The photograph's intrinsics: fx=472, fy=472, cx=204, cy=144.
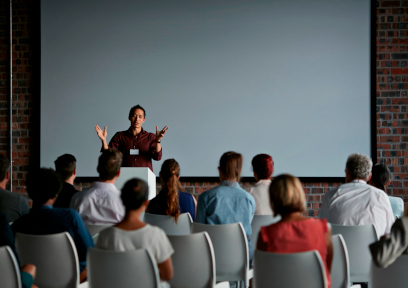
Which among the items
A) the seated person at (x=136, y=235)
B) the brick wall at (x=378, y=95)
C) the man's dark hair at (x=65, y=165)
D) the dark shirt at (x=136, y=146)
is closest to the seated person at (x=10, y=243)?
the seated person at (x=136, y=235)

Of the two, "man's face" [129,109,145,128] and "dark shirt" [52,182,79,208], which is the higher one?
"man's face" [129,109,145,128]

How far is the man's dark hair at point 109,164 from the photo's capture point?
3000 mm

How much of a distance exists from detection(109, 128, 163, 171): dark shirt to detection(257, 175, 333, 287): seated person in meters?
3.25

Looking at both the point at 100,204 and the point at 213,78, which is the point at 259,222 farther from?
the point at 213,78

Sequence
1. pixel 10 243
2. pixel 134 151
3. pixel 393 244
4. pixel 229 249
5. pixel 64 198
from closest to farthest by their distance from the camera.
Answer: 1. pixel 393 244
2. pixel 10 243
3. pixel 229 249
4. pixel 64 198
5. pixel 134 151

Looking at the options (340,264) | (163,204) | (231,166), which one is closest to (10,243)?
(163,204)

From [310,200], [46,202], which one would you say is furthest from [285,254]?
[310,200]

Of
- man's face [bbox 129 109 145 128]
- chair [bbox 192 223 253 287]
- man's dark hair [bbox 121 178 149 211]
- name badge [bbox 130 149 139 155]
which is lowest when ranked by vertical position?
chair [bbox 192 223 253 287]

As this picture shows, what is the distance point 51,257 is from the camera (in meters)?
2.30

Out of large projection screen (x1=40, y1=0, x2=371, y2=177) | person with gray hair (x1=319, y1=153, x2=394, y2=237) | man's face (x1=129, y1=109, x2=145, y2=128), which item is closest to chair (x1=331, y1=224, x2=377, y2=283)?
person with gray hair (x1=319, y1=153, x2=394, y2=237)

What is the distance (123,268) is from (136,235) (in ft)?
0.48

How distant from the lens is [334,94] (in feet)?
20.2

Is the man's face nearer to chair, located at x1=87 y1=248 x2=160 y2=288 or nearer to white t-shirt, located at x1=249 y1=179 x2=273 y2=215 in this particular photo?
white t-shirt, located at x1=249 y1=179 x2=273 y2=215

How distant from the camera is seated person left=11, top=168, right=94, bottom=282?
7.79 feet
